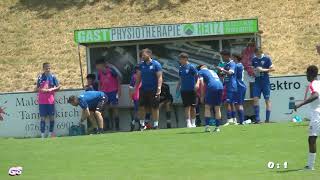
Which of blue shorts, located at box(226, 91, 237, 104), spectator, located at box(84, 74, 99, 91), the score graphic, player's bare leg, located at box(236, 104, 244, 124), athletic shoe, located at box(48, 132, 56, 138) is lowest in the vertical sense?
athletic shoe, located at box(48, 132, 56, 138)

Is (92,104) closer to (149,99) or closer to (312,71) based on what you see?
(149,99)

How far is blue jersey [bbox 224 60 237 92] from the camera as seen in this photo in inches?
928

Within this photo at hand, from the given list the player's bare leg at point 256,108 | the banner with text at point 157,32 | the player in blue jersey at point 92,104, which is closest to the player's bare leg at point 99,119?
the player in blue jersey at point 92,104

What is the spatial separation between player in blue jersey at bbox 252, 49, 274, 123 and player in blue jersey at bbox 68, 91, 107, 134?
4.42 metres

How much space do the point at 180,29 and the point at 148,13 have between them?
14.8 metres

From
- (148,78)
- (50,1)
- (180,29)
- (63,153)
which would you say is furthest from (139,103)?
(50,1)

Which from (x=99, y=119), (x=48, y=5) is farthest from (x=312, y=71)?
(x=48, y=5)

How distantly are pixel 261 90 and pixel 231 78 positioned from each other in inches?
45.5

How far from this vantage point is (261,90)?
24.5 metres

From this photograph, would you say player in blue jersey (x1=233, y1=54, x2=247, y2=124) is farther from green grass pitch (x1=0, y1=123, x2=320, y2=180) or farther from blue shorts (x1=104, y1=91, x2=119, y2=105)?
blue shorts (x1=104, y1=91, x2=119, y2=105)

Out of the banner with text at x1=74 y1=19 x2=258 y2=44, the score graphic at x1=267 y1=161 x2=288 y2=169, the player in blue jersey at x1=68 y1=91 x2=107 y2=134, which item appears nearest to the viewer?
the score graphic at x1=267 y1=161 x2=288 y2=169

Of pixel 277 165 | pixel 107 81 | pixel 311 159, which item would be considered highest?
Result: pixel 107 81

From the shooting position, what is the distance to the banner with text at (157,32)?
2558cm

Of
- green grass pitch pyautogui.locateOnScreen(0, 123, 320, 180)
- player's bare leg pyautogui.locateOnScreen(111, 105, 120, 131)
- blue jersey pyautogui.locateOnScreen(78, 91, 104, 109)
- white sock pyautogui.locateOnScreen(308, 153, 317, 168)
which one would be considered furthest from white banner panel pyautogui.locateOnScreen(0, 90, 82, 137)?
white sock pyautogui.locateOnScreen(308, 153, 317, 168)
